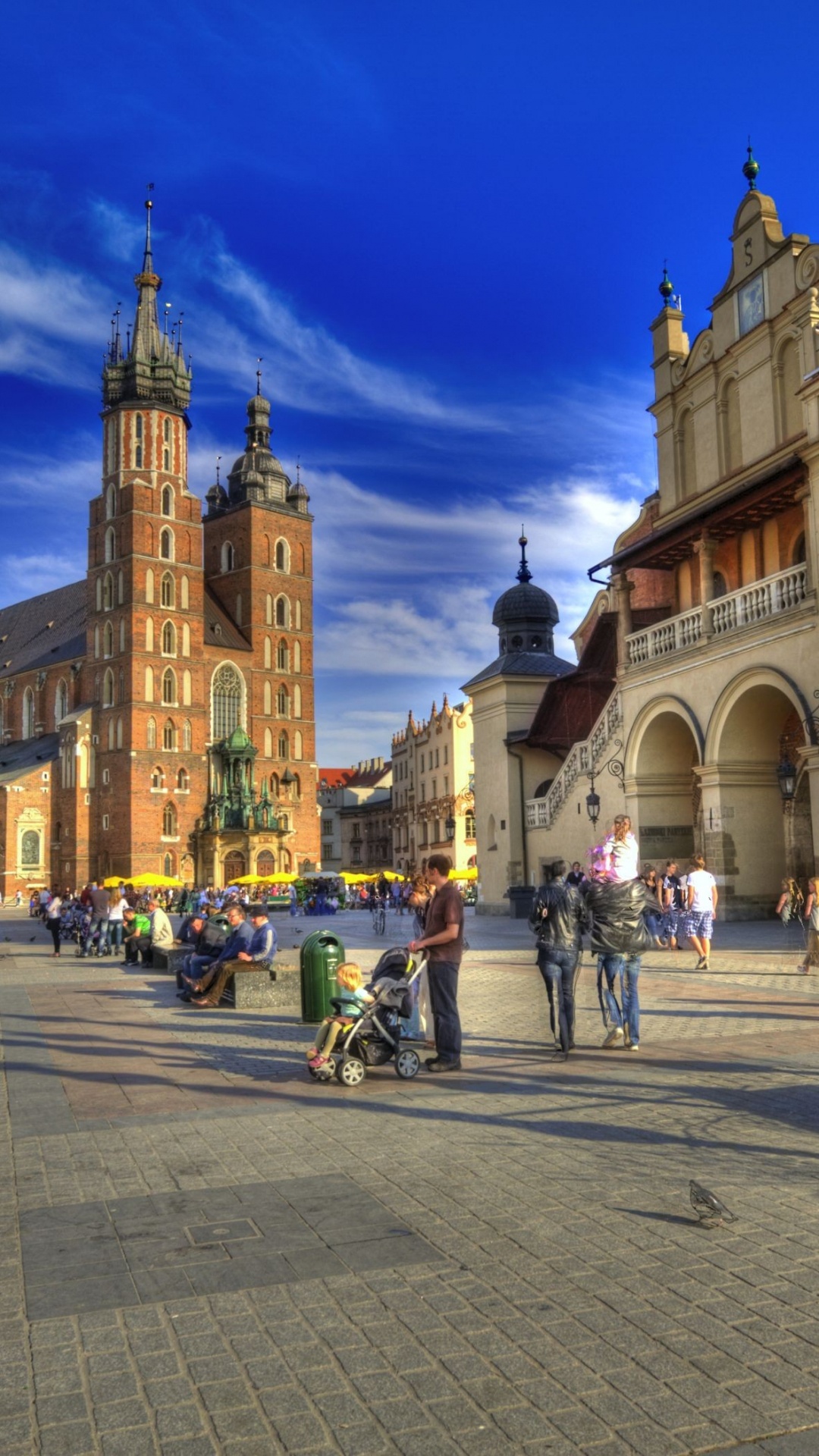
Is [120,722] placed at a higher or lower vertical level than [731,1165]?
higher

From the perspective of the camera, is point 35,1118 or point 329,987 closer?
point 35,1118

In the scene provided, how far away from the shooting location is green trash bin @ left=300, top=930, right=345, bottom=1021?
12.2m

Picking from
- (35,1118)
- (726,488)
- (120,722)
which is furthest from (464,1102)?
(120,722)

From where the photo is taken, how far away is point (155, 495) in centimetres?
8112

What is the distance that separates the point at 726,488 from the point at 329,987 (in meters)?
21.1

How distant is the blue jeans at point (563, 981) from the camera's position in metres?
9.73

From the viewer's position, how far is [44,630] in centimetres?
10000

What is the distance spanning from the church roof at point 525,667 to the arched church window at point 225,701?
141ft

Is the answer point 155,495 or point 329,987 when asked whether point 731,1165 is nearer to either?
point 329,987

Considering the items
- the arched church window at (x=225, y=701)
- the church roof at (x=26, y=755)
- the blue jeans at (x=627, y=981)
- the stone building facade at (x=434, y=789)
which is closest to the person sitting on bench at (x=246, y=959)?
the blue jeans at (x=627, y=981)

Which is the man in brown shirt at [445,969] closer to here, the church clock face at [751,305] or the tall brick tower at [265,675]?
the church clock face at [751,305]

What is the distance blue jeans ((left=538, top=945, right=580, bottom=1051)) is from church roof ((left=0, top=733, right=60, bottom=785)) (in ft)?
258

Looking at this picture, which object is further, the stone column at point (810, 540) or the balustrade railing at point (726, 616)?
the balustrade railing at point (726, 616)

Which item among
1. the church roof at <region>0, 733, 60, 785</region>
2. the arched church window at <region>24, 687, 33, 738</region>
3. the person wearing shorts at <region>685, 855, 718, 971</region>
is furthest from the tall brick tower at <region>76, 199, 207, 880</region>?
the person wearing shorts at <region>685, 855, 718, 971</region>
